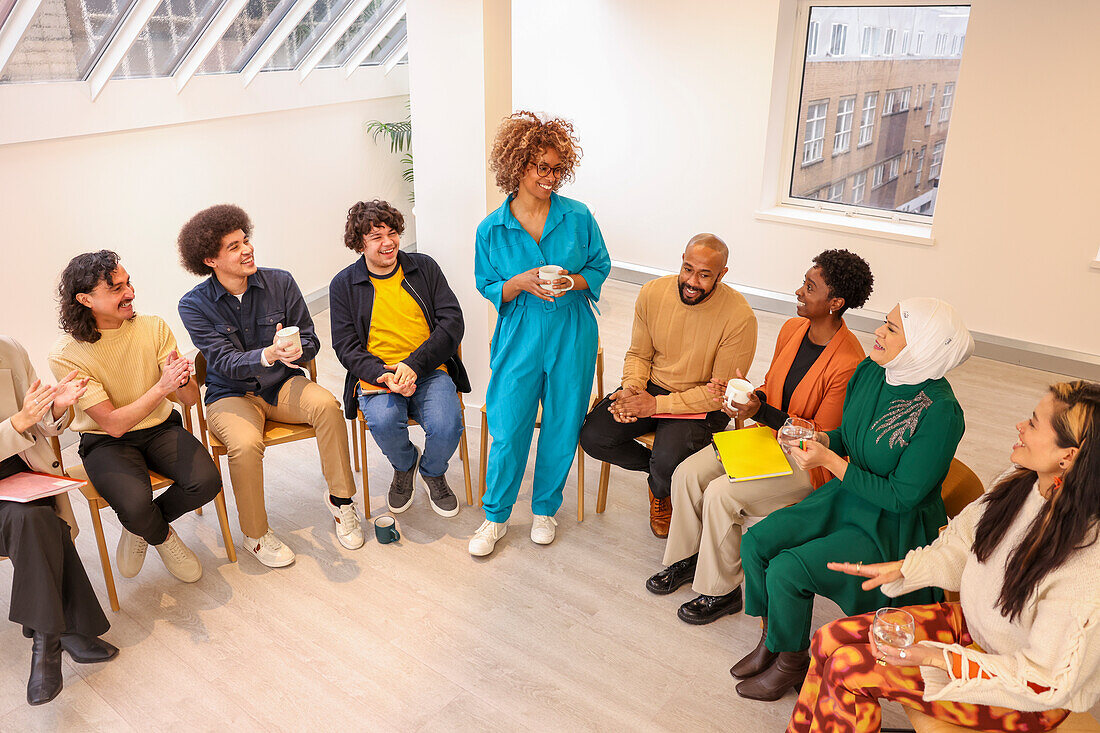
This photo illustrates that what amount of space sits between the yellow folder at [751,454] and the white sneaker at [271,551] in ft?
5.67

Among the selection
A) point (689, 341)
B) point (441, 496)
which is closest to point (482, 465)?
point (441, 496)

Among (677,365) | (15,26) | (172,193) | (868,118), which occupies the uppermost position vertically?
(15,26)

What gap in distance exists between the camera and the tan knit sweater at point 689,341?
3119 millimetres

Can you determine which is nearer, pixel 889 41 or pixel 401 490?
pixel 401 490

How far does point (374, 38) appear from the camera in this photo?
239 inches

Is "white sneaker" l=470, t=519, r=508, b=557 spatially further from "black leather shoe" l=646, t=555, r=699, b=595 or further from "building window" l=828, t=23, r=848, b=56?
"building window" l=828, t=23, r=848, b=56

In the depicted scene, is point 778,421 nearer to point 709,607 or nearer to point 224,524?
point 709,607

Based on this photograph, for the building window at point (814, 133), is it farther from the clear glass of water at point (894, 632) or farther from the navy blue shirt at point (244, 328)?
the clear glass of water at point (894, 632)

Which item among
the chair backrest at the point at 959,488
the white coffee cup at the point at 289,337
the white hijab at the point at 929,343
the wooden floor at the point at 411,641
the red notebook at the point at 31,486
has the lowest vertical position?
the wooden floor at the point at 411,641

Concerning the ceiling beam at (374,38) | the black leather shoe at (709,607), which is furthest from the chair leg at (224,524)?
the ceiling beam at (374,38)

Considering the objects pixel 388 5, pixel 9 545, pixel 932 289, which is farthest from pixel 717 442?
pixel 388 5

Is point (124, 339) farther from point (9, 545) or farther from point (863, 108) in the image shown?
point (863, 108)

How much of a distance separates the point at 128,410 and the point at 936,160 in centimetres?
497

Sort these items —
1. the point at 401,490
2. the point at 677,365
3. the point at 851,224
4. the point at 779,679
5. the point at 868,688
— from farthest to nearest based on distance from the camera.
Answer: the point at 851,224
the point at 401,490
the point at 677,365
the point at 779,679
the point at 868,688
